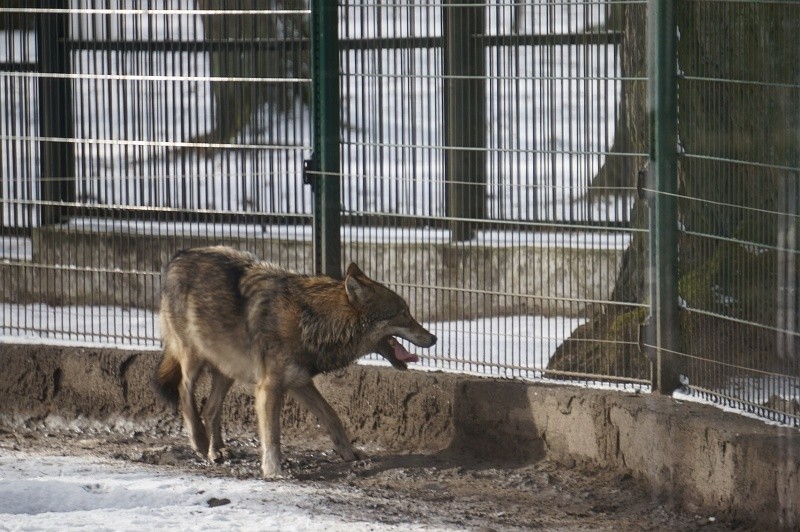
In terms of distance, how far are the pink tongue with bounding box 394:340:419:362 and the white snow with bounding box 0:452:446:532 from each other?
109 cm

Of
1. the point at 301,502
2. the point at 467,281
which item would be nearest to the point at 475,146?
A: the point at 467,281

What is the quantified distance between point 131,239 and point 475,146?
289cm

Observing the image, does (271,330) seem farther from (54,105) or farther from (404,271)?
(54,105)

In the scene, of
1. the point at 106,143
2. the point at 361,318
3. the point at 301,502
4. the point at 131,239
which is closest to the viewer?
the point at 301,502

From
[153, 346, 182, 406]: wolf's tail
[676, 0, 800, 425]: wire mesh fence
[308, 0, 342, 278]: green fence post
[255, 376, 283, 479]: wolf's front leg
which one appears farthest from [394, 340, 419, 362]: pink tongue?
[676, 0, 800, 425]: wire mesh fence

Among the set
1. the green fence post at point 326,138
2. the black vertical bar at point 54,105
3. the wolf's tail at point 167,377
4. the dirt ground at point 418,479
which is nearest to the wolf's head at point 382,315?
the dirt ground at point 418,479

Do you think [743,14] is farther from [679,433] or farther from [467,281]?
[467,281]

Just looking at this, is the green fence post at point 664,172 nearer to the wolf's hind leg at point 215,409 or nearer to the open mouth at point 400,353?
the open mouth at point 400,353

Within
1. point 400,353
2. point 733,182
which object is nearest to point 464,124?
point 400,353

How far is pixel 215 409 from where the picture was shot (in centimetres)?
873

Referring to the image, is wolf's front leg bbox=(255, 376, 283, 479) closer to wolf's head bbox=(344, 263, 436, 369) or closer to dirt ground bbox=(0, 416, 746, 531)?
dirt ground bbox=(0, 416, 746, 531)

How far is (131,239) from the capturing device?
10.7 metres

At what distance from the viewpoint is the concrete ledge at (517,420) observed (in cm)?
685

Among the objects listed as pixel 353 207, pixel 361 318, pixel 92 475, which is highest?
pixel 353 207
